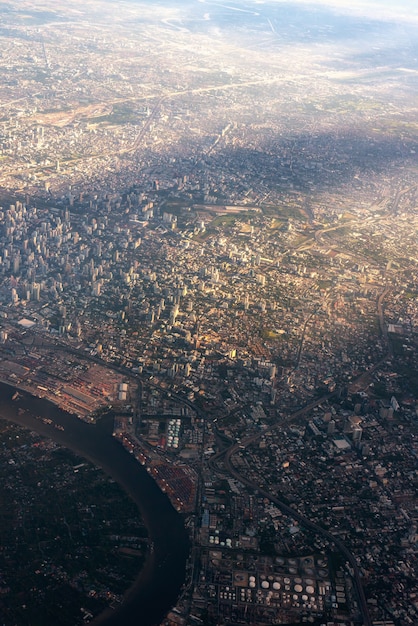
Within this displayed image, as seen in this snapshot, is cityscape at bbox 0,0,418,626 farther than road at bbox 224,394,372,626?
Yes

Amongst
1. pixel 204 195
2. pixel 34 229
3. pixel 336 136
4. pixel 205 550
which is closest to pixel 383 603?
pixel 205 550

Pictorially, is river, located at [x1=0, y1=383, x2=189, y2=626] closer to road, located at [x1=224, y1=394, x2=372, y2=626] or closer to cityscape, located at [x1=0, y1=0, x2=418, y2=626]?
cityscape, located at [x1=0, y1=0, x2=418, y2=626]

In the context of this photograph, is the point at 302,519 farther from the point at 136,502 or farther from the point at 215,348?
the point at 215,348

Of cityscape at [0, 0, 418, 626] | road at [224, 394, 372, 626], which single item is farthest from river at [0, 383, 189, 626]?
road at [224, 394, 372, 626]

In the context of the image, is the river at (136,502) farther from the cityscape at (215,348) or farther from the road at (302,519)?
the road at (302,519)

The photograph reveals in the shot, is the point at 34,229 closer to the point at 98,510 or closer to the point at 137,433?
the point at 137,433

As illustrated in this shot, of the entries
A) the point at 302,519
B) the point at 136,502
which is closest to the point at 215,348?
the point at 136,502

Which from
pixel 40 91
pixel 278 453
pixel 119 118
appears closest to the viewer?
pixel 278 453
